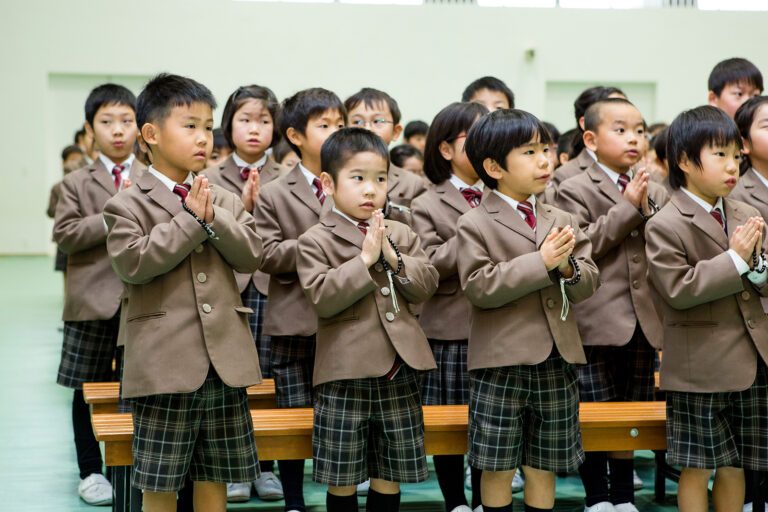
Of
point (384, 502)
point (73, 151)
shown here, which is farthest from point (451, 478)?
point (73, 151)

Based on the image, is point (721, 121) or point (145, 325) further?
point (721, 121)

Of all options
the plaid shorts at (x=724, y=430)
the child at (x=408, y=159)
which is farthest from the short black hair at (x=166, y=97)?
the child at (x=408, y=159)

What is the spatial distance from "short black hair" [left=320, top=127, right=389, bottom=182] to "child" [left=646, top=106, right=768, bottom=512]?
919 millimetres

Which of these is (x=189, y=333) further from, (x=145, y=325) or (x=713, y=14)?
(x=713, y=14)

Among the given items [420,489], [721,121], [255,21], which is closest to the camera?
[721,121]

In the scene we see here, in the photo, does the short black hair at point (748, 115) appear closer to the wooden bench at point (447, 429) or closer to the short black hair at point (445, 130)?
the short black hair at point (445, 130)

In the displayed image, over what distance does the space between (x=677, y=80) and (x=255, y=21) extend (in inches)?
227

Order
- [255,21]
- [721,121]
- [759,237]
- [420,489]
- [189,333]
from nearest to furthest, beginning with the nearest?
[189,333] → [759,237] → [721,121] → [420,489] → [255,21]

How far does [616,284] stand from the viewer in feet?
10.3

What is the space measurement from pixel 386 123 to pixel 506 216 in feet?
4.15

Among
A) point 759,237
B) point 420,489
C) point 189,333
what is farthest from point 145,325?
point 759,237

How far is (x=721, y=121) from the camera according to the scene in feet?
8.91

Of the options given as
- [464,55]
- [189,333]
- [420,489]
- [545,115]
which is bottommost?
[420,489]

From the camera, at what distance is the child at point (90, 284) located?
10.9ft
